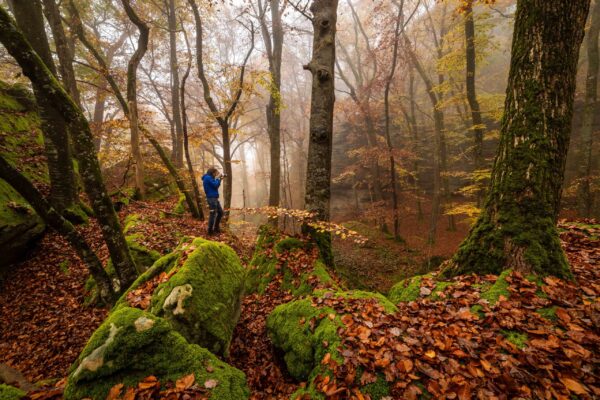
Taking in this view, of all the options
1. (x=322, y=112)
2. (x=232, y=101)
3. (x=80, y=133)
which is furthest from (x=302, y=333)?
(x=232, y=101)

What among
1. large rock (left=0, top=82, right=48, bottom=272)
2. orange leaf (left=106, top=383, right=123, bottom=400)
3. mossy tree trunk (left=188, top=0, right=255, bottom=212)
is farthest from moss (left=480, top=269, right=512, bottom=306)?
large rock (left=0, top=82, right=48, bottom=272)

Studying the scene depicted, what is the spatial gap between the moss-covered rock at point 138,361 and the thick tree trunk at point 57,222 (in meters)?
2.76

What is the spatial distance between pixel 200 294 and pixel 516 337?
12.1 ft

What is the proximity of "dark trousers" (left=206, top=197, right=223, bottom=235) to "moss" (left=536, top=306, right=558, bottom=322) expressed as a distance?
26.0 ft

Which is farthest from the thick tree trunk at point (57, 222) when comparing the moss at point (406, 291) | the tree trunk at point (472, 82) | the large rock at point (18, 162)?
the tree trunk at point (472, 82)

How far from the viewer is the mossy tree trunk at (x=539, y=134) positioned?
347cm

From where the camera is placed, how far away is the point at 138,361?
2.62 meters

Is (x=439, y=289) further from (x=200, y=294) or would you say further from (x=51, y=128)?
(x=51, y=128)

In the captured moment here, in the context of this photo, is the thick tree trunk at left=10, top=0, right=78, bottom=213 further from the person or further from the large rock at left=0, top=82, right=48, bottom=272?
the person

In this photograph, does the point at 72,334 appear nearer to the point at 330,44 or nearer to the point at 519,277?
the point at 519,277

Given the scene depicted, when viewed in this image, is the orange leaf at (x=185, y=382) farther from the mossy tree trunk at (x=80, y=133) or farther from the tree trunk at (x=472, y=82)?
the tree trunk at (x=472, y=82)

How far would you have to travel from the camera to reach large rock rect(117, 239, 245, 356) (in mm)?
3418

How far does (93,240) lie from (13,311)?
84.7 inches

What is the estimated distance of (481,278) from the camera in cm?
361
